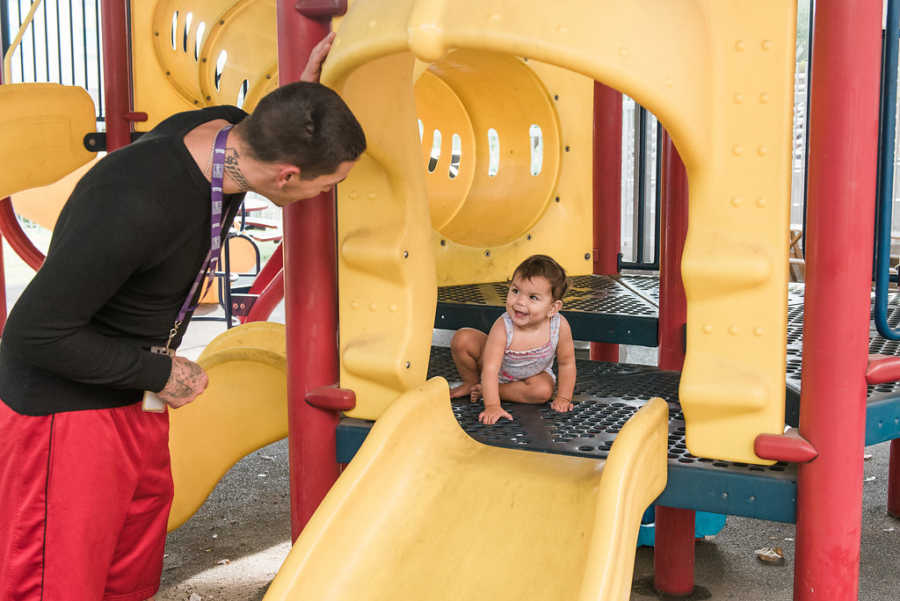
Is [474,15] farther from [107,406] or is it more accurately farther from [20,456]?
[20,456]

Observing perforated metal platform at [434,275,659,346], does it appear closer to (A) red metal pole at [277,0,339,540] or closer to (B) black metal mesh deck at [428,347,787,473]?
(B) black metal mesh deck at [428,347,787,473]

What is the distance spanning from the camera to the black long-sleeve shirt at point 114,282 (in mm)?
1746

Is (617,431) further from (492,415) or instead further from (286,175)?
(286,175)

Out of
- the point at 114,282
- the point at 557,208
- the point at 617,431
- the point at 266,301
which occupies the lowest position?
the point at 617,431

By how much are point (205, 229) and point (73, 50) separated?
168 inches

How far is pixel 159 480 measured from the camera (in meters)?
2.33

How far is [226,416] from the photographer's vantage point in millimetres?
3088

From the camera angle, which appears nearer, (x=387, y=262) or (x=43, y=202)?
(x=387, y=262)

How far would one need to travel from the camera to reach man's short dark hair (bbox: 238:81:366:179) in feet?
5.93

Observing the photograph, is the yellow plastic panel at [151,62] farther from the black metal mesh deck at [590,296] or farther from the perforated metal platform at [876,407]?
the perforated metal platform at [876,407]

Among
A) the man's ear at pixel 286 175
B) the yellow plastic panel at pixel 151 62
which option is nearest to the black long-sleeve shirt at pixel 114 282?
the man's ear at pixel 286 175

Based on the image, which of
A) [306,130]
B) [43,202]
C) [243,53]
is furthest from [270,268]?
[43,202]

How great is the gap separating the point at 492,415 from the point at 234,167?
3.42ft

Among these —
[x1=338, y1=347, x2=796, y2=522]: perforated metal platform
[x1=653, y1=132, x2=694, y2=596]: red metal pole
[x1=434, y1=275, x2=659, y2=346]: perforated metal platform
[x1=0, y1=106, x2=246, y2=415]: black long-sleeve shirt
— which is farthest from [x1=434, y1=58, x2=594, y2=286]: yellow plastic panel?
[x1=0, y1=106, x2=246, y2=415]: black long-sleeve shirt
